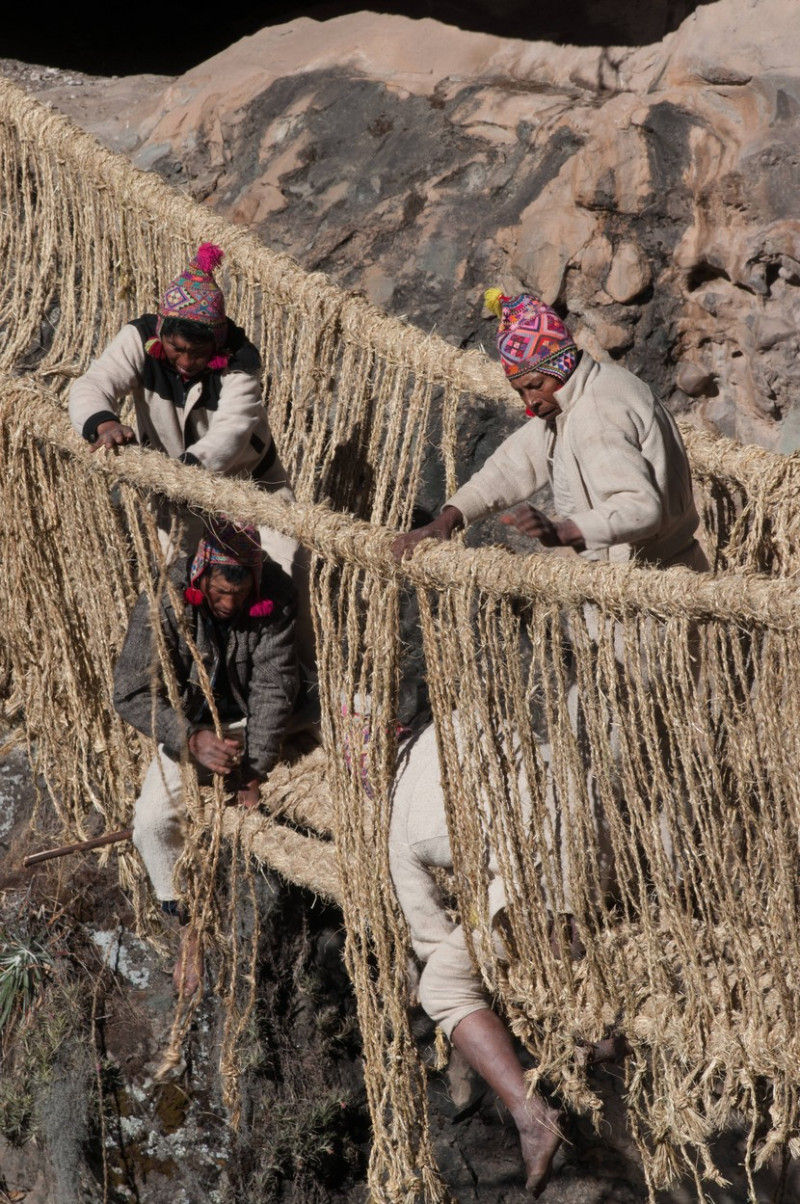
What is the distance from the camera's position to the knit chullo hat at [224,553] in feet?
9.46

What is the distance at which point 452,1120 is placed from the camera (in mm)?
5348

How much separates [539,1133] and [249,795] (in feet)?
3.23

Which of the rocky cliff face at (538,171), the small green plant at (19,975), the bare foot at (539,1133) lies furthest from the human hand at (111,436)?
the small green plant at (19,975)

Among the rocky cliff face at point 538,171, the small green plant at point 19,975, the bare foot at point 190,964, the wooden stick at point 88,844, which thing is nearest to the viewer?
the bare foot at point 190,964

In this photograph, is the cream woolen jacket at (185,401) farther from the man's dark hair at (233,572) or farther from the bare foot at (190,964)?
the bare foot at (190,964)

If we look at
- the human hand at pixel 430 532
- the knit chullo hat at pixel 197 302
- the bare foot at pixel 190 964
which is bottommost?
the bare foot at pixel 190 964

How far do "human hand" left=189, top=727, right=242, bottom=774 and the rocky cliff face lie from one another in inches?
76.4

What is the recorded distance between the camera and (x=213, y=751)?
3.09 meters

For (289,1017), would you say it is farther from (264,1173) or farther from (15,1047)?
(15,1047)

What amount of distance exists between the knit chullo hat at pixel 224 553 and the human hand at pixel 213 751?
321 mm

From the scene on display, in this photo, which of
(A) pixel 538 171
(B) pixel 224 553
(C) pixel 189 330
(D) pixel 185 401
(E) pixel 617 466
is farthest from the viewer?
(A) pixel 538 171

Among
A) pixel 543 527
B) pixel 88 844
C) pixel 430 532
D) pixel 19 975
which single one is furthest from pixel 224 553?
pixel 19 975

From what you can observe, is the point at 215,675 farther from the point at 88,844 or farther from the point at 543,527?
the point at 543,527

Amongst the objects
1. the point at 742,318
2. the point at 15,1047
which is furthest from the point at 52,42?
the point at 15,1047
